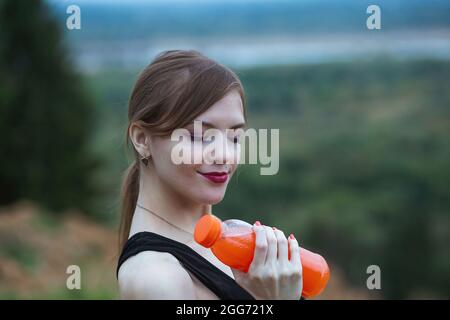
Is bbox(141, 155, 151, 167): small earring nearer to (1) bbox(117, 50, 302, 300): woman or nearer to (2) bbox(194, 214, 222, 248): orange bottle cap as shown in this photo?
(1) bbox(117, 50, 302, 300): woman

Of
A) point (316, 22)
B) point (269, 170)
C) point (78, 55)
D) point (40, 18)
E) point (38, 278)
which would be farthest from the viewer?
point (316, 22)

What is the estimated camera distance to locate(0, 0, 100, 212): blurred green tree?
15000mm

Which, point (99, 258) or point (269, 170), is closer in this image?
point (269, 170)

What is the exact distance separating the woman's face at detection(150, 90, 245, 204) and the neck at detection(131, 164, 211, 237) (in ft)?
0.14

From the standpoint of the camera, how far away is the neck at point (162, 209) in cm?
216

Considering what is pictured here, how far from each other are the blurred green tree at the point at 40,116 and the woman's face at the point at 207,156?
13.2 metres

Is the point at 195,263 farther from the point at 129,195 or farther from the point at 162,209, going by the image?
the point at 129,195

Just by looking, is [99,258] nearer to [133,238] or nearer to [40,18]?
[40,18]

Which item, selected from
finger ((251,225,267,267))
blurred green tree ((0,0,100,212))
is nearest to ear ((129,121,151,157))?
finger ((251,225,267,267))

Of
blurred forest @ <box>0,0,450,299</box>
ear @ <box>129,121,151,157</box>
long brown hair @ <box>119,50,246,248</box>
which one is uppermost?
long brown hair @ <box>119,50,246,248</box>

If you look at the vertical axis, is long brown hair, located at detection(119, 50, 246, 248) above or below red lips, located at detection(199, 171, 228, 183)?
above

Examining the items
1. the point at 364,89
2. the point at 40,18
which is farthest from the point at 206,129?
the point at 364,89
